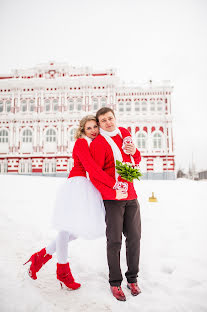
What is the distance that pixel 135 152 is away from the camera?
2646 millimetres

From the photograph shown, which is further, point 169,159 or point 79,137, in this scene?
point 169,159

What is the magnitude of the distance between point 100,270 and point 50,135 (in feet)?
75.7

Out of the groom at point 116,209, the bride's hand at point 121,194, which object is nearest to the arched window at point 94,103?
the groom at point 116,209

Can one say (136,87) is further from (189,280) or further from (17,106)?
(189,280)

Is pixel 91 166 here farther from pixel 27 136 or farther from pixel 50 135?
pixel 27 136

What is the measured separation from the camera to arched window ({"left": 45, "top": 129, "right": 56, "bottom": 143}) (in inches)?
964

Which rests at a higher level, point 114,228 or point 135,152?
point 135,152

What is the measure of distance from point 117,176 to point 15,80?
87.1ft

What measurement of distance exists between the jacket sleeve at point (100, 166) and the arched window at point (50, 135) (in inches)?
898

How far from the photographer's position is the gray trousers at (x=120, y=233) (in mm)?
2318

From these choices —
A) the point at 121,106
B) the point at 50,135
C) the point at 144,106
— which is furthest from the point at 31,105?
the point at 144,106

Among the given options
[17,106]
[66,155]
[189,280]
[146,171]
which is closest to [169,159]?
[146,171]

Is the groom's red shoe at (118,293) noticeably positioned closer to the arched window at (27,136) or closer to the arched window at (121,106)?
the arched window at (121,106)

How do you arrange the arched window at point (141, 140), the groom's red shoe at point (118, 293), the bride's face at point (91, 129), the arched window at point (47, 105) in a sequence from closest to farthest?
the groom's red shoe at point (118, 293)
the bride's face at point (91, 129)
the arched window at point (141, 140)
the arched window at point (47, 105)
